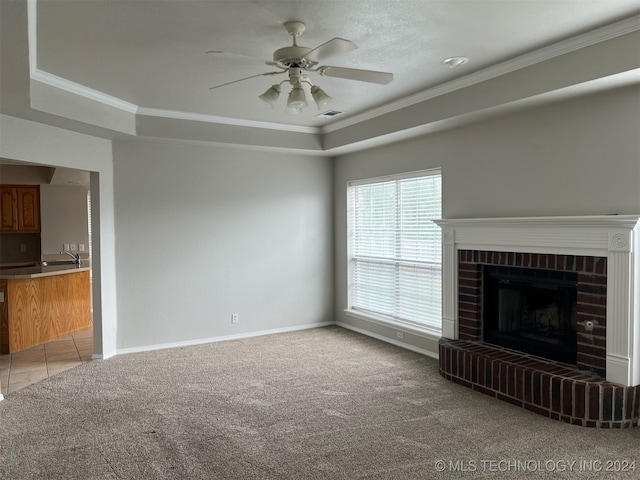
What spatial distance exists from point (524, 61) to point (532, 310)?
2.13m

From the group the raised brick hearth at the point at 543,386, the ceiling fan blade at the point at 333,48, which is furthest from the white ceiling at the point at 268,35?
the raised brick hearth at the point at 543,386

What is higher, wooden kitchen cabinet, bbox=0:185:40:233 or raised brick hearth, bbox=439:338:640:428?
wooden kitchen cabinet, bbox=0:185:40:233

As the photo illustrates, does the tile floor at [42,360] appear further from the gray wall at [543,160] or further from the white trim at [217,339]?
the gray wall at [543,160]

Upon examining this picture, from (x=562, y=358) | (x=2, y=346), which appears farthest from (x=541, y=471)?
(x=2, y=346)

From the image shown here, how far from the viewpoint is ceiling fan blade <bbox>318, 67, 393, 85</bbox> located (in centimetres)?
305

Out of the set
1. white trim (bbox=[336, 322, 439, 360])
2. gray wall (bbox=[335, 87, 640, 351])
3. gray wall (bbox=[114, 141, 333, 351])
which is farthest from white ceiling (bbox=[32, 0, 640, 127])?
white trim (bbox=[336, 322, 439, 360])

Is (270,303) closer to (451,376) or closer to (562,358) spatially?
(451,376)

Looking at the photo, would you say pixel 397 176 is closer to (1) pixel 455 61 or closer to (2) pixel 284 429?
(1) pixel 455 61

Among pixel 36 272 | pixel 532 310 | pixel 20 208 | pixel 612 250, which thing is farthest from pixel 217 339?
Answer: pixel 20 208

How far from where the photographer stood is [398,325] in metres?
5.73

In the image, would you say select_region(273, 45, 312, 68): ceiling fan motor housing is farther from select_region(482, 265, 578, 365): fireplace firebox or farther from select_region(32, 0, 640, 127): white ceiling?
select_region(482, 265, 578, 365): fireplace firebox

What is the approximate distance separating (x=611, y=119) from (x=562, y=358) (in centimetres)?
191

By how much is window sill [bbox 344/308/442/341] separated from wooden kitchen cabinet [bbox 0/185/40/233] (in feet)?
19.9

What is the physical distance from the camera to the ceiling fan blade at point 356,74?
10.0 feet
